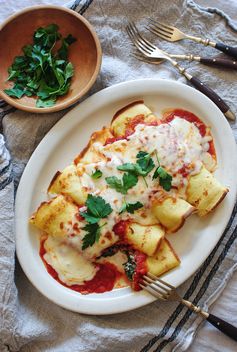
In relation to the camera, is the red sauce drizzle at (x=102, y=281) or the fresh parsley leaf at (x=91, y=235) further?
the red sauce drizzle at (x=102, y=281)

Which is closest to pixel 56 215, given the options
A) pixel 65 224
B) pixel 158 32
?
pixel 65 224

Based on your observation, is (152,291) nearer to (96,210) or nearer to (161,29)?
(96,210)

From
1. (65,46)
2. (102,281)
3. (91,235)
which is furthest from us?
(65,46)

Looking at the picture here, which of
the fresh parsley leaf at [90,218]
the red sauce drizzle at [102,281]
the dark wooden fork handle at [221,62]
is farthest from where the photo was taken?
the dark wooden fork handle at [221,62]

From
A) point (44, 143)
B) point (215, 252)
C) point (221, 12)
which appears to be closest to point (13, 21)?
point (44, 143)

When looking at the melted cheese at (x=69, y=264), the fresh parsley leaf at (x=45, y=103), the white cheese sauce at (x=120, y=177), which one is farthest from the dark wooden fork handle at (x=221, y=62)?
the melted cheese at (x=69, y=264)

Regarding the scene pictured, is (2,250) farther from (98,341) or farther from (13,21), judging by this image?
(13,21)

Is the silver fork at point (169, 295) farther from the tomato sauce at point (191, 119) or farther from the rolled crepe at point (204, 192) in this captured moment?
the tomato sauce at point (191, 119)
